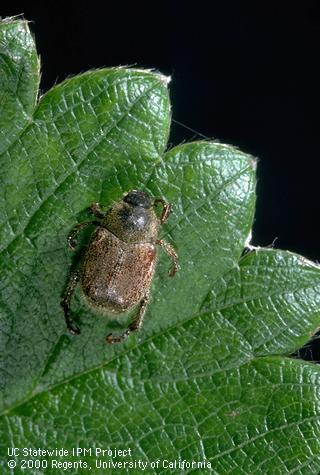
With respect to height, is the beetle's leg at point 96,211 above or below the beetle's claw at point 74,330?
above

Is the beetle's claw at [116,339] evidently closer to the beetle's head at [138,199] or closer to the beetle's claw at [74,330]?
the beetle's claw at [74,330]

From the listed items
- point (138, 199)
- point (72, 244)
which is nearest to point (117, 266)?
point (72, 244)

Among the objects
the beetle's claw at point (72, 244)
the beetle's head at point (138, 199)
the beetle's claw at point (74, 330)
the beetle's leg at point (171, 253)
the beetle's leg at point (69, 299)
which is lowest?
the beetle's claw at point (74, 330)

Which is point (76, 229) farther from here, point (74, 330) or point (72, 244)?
point (74, 330)

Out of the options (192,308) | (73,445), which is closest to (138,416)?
(73,445)

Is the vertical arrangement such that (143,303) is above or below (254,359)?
above

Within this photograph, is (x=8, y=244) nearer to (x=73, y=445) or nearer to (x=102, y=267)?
(x=102, y=267)

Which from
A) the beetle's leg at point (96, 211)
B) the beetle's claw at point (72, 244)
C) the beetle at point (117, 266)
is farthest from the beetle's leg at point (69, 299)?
the beetle's leg at point (96, 211)
